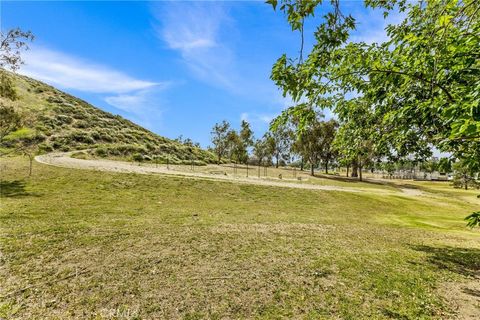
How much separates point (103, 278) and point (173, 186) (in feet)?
53.2


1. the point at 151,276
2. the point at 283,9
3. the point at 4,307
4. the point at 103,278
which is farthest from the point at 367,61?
the point at 4,307

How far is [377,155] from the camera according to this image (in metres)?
9.75

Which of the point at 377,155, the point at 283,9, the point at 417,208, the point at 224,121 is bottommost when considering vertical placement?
the point at 417,208

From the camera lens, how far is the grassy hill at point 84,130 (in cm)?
4044

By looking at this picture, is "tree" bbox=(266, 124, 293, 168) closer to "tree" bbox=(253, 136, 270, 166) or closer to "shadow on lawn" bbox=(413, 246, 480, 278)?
"tree" bbox=(253, 136, 270, 166)

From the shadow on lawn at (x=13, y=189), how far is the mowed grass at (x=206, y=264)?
90mm

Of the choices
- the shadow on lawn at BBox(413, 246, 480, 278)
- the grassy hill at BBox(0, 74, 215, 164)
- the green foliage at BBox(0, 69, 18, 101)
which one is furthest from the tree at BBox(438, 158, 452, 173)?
the grassy hill at BBox(0, 74, 215, 164)

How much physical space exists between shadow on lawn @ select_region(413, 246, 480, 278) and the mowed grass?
59 mm

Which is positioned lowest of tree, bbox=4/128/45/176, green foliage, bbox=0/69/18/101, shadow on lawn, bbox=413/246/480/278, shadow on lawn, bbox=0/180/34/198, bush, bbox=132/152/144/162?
shadow on lawn, bbox=413/246/480/278

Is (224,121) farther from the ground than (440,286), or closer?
farther from the ground

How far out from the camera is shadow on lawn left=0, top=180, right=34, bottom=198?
13837 mm

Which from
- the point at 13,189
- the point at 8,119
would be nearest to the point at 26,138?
the point at 8,119

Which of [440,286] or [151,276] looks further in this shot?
[440,286]

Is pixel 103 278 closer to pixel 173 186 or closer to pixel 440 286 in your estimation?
pixel 440 286
